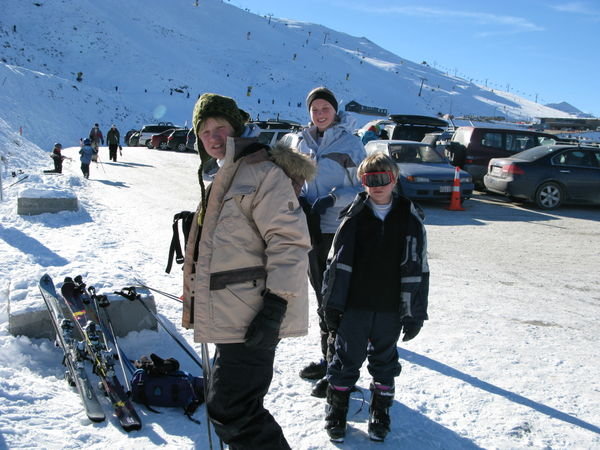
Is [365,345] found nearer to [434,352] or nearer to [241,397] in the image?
[241,397]

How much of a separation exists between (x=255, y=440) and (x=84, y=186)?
11725 millimetres

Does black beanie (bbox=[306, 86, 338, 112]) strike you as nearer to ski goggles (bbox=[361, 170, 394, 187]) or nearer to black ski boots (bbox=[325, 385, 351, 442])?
ski goggles (bbox=[361, 170, 394, 187])

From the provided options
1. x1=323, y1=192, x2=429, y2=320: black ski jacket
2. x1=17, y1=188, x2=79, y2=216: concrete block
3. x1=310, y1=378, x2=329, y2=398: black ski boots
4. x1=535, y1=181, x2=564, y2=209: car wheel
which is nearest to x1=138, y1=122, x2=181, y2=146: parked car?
x1=17, y1=188, x2=79, y2=216: concrete block

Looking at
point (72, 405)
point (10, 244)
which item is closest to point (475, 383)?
point (72, 405)

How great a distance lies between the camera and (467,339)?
4355 millimetres

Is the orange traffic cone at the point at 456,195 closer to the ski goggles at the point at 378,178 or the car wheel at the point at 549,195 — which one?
the car wheel at the point at 549,195

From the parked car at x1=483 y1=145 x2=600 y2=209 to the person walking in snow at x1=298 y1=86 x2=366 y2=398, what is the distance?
9.50m

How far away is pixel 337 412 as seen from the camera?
116 inches

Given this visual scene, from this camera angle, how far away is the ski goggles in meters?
2.87

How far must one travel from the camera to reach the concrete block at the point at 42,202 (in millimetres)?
8312

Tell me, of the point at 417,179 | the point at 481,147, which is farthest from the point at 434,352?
the point at 481,147

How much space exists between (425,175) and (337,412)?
9123mm

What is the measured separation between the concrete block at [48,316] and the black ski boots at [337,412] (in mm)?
1965

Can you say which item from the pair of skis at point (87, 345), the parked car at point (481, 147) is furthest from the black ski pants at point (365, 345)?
the parked car at point (481, 147)
